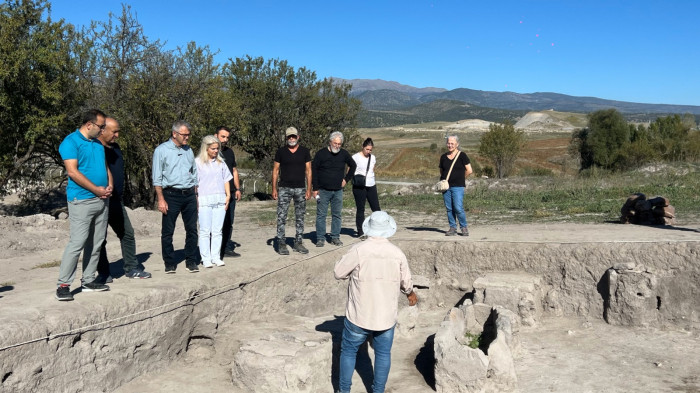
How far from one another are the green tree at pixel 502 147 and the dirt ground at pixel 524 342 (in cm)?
3816

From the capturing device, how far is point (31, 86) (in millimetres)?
17062

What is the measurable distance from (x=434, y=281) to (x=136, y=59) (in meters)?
15.0

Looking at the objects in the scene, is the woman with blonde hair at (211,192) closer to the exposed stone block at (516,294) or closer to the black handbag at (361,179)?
the black handbag at (361,179)

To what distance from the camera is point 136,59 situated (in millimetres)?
20219

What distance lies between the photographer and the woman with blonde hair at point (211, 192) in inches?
297

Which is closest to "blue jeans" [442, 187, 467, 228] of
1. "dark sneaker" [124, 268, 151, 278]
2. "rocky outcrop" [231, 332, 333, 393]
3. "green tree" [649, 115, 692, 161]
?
"rocky outcrop" [231, 332, 333, 393]

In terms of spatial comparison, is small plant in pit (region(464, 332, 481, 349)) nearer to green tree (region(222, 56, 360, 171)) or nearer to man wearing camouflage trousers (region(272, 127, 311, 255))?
man wearing camouflage trousers (region(272, 127, 311, 255))

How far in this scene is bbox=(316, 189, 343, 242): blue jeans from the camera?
30.2ft

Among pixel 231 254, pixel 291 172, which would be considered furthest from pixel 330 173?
pixel 231 254

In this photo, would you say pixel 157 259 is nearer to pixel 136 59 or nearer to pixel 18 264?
pixel 18 264

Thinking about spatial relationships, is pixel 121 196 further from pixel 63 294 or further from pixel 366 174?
pixel 366 174

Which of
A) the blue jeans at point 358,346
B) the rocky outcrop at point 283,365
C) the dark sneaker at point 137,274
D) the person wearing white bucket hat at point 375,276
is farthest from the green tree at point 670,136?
the dark sneaker at point 137,274

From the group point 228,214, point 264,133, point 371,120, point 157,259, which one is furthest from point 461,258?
point 371,120

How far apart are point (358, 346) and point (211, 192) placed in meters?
3.24
